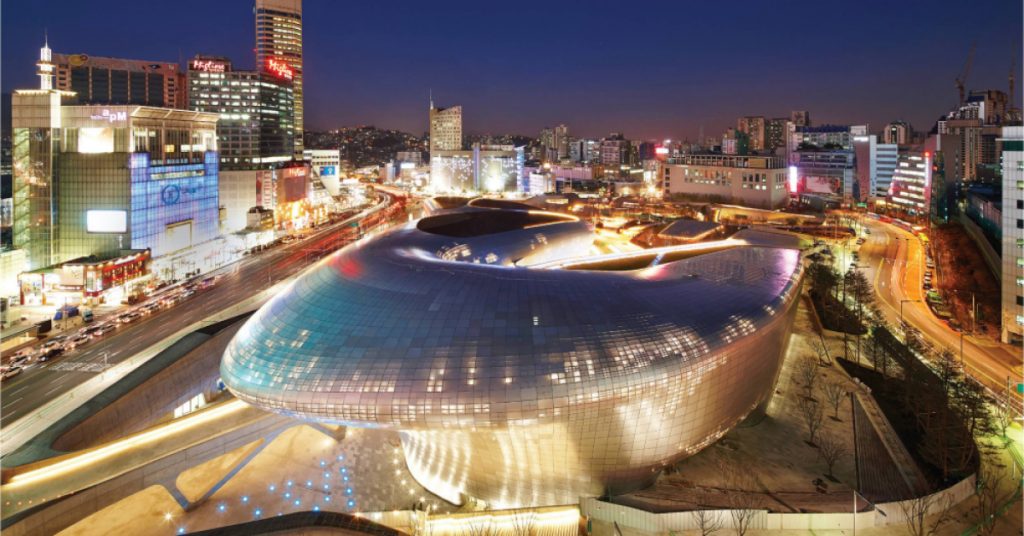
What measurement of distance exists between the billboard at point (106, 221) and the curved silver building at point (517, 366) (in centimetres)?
4690

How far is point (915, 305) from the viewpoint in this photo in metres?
51.8

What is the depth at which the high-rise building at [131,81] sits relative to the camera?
150m

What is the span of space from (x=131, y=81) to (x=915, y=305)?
177 meters

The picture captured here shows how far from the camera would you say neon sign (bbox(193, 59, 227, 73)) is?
424 feet

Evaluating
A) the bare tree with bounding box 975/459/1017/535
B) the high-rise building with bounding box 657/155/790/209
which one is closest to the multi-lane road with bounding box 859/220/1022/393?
the bare tree with bounding box 975/459/1017/535

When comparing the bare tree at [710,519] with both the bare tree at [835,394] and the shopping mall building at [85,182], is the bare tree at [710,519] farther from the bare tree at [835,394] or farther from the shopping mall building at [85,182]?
the shopping mall building at [85,182]

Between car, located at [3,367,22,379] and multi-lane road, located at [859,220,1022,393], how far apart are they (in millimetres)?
58048

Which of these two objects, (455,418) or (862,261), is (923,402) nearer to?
(455,418)

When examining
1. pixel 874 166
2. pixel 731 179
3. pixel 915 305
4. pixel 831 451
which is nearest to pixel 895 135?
pixel 874 166

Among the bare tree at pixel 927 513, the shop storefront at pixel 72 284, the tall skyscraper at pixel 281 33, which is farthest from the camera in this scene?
the tall skyscraper at pixel 281 33

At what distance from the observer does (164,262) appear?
221 feet

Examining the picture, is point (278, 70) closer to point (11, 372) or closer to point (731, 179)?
point (731, 179)

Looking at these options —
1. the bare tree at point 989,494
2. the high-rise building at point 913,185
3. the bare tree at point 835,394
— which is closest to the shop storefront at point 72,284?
the bare tree at point 835,394

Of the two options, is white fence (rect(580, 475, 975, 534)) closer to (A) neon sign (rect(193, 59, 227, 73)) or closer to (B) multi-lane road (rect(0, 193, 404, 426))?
(B) multi-lane road (rect(0, 193, 404, 426))
